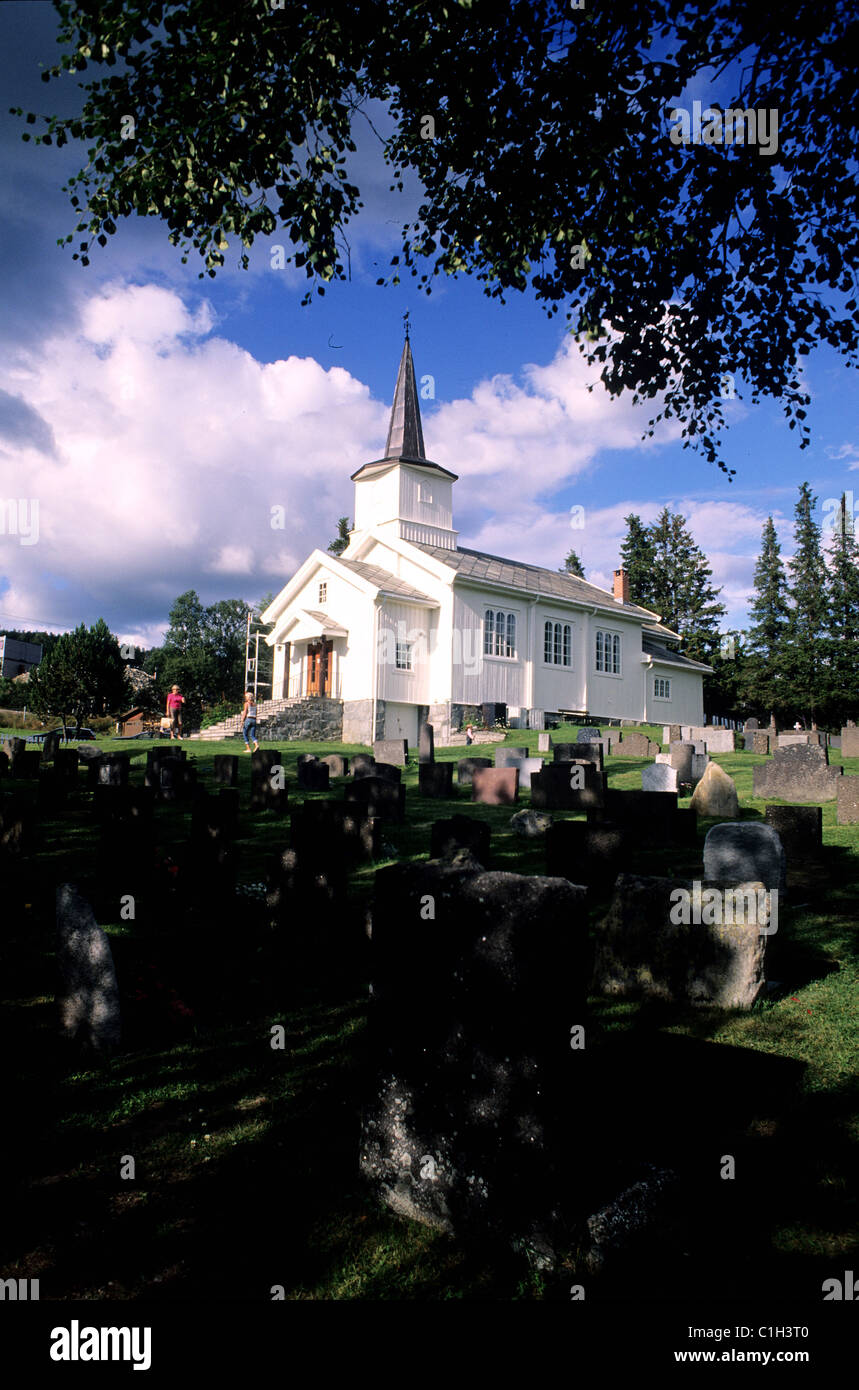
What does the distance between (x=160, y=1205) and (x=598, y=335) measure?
8235 millimetres

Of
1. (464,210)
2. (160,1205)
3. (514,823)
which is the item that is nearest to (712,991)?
(160,1205)

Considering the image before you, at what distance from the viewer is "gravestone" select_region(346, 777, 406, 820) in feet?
35.1

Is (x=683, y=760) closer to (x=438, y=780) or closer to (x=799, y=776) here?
(x=799, y=776)

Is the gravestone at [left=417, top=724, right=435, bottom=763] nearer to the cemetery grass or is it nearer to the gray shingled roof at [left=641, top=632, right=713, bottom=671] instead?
the cemetery grass

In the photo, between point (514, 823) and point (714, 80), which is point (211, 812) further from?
point (714, 80)

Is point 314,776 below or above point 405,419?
below

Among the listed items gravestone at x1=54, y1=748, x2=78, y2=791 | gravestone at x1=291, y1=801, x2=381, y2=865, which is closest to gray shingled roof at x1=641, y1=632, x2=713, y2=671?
gravestone at x1=54, y1=748, x2=78, y2=791

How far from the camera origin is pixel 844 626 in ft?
150

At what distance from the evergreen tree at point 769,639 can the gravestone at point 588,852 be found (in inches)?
1614

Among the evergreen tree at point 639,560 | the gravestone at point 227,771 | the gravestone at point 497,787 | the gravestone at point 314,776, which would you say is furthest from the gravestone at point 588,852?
the evergreen tree at point 639,560

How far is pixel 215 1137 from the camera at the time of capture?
3459mm

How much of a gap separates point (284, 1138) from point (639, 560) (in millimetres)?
54891

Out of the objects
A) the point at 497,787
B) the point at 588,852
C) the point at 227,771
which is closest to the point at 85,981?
the point at 588,852
